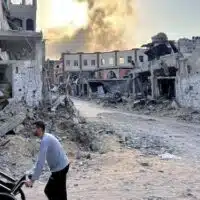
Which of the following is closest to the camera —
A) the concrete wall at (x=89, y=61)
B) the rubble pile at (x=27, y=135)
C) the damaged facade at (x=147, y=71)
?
the rubble pile at (x=27, y=135)

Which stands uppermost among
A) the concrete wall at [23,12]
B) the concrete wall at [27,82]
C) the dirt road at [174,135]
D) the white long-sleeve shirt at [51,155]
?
the concrete wall at [23,12]

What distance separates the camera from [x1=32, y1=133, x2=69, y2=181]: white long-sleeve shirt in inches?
255

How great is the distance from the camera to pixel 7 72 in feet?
82.9

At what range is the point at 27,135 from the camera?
16.8 meters

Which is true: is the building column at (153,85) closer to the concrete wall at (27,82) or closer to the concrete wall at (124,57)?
the concrete wall at (27,82)

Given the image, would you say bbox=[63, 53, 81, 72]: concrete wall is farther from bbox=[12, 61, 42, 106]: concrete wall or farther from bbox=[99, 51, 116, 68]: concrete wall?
bbox=[12, 61, 42, 106]: concrete wall

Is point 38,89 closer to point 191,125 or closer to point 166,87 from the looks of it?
point 191,125

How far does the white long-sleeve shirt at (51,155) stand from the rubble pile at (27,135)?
5.38 m

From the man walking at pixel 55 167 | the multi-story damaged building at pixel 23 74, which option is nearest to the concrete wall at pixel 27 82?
Result: the multi-story damaged building at pixel 23 74

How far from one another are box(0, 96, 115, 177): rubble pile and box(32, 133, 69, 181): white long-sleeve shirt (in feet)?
17.7

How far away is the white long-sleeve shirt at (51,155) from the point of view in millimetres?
6465

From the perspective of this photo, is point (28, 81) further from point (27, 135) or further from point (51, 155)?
point (51, 155)

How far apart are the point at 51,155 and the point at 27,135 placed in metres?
10.3

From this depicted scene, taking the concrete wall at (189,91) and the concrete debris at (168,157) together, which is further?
the concrete wall at (189,91)
